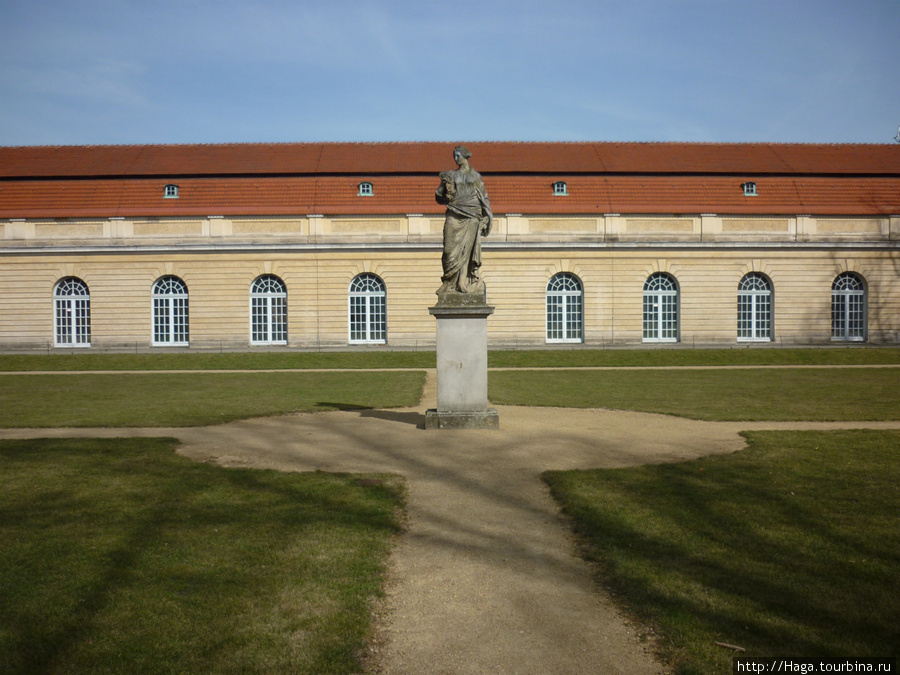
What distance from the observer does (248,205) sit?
124 feet

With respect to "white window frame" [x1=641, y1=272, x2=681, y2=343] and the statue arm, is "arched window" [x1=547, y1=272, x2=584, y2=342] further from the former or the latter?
the statue arm

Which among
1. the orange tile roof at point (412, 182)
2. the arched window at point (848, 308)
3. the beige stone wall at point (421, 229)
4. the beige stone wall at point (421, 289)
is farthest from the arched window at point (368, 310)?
the arched window at point (848, 308)

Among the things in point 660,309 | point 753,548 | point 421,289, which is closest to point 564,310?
point 660,309

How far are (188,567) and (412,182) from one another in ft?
112

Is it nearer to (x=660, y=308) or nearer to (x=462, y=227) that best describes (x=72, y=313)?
(x=660, y=308)

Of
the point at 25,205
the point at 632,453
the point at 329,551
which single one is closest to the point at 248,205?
the point at 25,205

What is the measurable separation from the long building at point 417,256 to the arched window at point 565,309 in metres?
0.08

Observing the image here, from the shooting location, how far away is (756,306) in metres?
39.3

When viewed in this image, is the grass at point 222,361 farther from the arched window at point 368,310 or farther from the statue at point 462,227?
the statue at point 462,227

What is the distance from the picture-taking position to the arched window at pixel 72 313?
38688 mm

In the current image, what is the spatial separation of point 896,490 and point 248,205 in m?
34.0

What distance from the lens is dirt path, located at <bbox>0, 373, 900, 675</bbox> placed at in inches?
183

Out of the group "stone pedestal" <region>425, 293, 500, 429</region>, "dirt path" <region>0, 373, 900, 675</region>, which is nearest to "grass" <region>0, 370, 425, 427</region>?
"dirt path" <region>0, 373, 900, 675</region>

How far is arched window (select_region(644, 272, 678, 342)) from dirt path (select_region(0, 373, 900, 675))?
25110 millimetres
